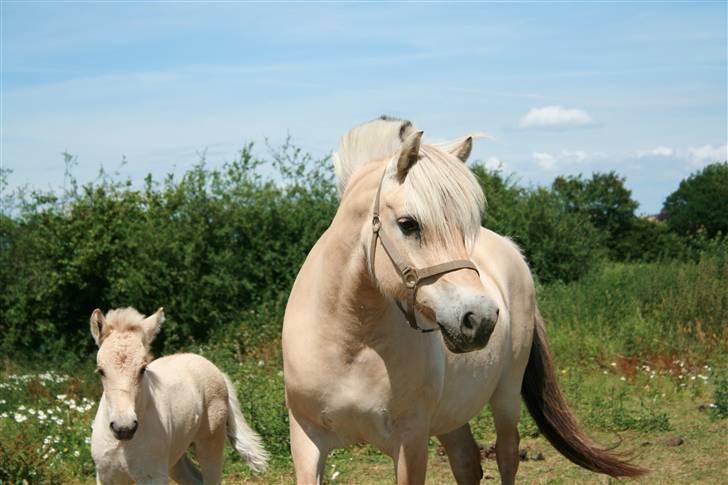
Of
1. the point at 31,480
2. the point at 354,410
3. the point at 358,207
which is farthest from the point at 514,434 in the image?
the point at 31,480

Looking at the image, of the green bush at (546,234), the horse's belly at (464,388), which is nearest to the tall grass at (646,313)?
the green bush at (546,234)

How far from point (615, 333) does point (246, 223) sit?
5.78 m

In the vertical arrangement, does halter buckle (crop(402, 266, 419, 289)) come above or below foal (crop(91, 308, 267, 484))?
above

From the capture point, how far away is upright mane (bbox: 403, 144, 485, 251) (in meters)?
3.29

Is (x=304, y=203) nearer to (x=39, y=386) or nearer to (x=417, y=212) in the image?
(x=39, y=386)

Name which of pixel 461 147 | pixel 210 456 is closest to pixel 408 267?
pixel 461 147

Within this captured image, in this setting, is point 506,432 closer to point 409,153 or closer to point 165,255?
point 409,153

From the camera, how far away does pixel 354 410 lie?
12.2 feet

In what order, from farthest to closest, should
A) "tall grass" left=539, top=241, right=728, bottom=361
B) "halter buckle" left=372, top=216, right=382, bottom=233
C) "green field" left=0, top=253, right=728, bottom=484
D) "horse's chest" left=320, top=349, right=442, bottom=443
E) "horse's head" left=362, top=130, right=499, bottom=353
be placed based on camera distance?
"tall grass" left=539, top=241, right=728, bottom=361, "green field" left=0, top=253, right=728, bottom=484, "horse's chest" left=320, top=349, right=442, bottom=443, "halter buckle" left=372, top=216, right=382, bottom=233, "horse's head" left=362, top=130, right=499, bottom=353

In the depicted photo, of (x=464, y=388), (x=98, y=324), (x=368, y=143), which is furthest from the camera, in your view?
(x=98, y=324)

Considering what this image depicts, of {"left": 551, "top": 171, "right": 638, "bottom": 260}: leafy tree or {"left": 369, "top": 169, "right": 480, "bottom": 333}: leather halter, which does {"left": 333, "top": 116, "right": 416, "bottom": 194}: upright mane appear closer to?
{"left": 369, "top": 169, "right": 480, "bottom": 333}: leather halter

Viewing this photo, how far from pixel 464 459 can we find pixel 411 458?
5.25 feet

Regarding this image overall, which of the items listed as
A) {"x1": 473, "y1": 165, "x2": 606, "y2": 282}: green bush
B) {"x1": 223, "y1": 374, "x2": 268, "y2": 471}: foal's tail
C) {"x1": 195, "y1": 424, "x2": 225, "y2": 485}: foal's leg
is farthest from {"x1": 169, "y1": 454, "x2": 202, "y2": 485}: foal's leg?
{"x1": 473, "y1": 165, "x2": 606, "y2": 282}: green bush

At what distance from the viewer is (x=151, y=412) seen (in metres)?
5.23
